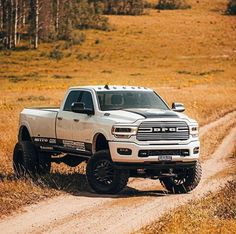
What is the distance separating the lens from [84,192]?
14336 millimetres

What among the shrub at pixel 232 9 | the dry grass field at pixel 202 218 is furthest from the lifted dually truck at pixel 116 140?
the shrub at pixel 232 9

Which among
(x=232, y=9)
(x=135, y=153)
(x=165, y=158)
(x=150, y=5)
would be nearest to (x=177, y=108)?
(x=165, y=158)

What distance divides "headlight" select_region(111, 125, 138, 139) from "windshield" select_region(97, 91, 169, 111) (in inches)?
41.6

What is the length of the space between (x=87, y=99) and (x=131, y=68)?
60414mm

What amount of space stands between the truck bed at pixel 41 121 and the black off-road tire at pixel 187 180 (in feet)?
9.67

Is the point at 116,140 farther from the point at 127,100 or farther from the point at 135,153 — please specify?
the point at 127,100

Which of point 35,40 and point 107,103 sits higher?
point 107,103

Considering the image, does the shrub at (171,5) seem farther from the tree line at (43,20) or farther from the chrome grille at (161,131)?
the chrome grille at (161,131)

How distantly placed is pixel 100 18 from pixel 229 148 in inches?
3307

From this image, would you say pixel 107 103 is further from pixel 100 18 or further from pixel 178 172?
pixel 100 18

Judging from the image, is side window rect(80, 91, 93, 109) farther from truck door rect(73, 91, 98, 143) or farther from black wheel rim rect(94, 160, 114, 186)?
black wheel rim rect(94, 160, 114, 186)

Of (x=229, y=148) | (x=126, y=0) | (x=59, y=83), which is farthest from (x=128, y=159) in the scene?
(x=126, y=0)

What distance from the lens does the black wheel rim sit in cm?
1401

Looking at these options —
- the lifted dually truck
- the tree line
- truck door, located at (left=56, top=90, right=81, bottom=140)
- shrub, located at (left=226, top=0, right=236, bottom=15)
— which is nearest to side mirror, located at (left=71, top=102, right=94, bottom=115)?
the lifted dually truck
